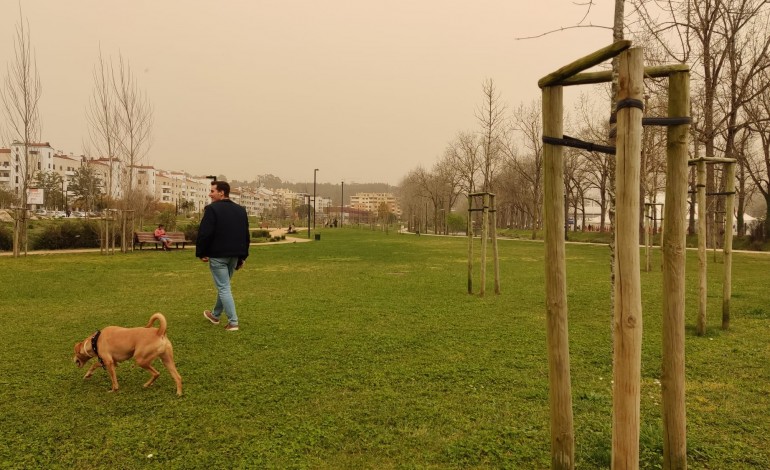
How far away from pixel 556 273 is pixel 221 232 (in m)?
5.19

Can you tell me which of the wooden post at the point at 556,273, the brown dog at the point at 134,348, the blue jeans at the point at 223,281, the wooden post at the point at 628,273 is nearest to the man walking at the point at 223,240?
the blue jeans at the point at 223,281

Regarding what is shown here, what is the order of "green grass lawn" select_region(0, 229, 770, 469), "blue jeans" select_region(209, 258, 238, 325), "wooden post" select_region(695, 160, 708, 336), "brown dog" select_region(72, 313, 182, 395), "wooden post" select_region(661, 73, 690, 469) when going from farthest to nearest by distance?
"blue jeans" select_region(209, 258, 238, 325) → "wooden post" select_region(695, 160, 708, 336) → "brown dog" select_region(72, 313, 182, 395) → "green grass lawn" select_region(0, 229, 770, 469) → "wooden post" select_region(661, 73, 690, 469)

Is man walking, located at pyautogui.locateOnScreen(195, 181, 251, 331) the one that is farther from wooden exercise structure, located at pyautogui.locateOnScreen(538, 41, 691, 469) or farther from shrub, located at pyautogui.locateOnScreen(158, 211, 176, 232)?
shrub, located at pyautogui.locateOnScreen(158, 211, 176, 232)

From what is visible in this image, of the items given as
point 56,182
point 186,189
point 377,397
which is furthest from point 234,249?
point 186,189

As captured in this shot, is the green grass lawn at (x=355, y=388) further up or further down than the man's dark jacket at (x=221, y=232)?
further down

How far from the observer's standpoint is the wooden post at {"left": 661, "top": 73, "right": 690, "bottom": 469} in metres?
2.29

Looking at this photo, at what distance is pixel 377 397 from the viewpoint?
4023mm

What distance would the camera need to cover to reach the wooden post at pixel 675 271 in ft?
7.50

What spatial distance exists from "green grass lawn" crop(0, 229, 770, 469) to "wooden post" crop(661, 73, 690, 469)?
0.70 metres

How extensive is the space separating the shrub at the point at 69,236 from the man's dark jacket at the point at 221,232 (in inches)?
782

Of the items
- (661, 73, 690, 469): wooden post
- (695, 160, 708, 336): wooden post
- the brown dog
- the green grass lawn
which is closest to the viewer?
(661, 73, 690, 469): wooden post

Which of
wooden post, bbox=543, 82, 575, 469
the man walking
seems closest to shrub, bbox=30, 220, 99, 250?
the man walking

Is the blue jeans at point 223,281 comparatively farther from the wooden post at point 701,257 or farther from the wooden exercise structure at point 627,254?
the wooden post at point 701,257

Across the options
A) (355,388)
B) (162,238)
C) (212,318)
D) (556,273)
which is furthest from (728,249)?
(162,238)
